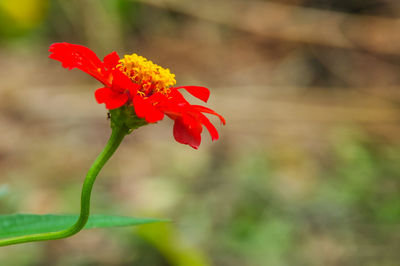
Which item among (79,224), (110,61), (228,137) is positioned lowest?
(79,224)

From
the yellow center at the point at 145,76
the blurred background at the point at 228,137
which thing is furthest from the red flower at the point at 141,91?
the blurred background at the point at 228,137

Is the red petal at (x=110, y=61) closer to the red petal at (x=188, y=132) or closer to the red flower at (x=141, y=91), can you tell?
the red flower at (x=141, y=91)

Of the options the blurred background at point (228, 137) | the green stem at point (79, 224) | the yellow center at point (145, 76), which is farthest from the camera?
the blurred background at point (228, 137)

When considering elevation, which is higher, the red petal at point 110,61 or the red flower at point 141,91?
the red petal at point 110,61

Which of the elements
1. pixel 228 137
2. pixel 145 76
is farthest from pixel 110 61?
pixel 228 137

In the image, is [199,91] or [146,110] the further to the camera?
[199,91]

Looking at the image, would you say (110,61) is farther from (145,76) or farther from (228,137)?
(228,137)
